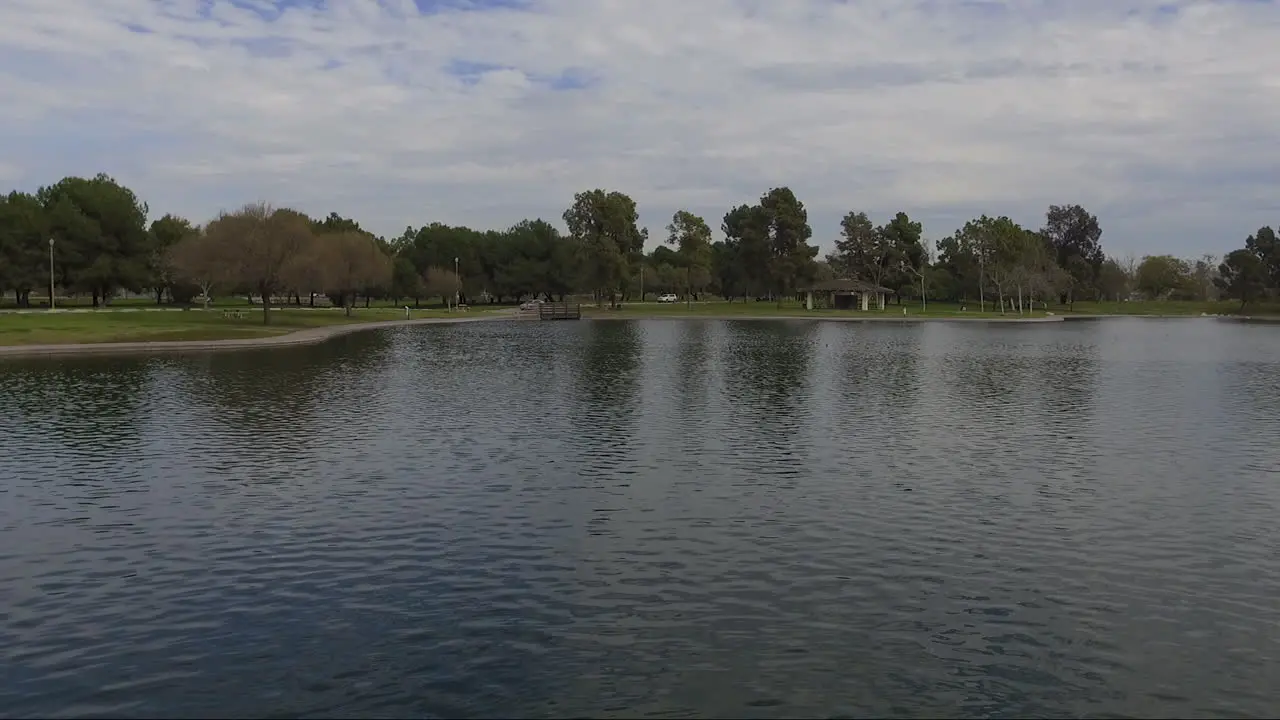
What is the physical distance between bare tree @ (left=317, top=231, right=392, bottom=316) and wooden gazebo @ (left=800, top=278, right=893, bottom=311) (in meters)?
66.1

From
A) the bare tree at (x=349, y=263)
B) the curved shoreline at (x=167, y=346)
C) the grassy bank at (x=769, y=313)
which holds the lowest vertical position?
the curved shoreline at (x=167, y=346)

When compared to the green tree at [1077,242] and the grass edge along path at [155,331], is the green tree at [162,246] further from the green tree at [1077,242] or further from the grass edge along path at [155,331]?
the green tree at [1077,242]

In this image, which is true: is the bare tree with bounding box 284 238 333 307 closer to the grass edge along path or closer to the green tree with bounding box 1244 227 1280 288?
the grass edge along path

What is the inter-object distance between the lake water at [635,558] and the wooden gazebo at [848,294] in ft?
360

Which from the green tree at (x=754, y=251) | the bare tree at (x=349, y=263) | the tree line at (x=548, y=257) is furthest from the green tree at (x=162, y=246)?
the green tree at (x=754, y=251)

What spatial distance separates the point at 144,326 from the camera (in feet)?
241

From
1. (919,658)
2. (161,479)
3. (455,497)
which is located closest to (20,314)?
(161,479)

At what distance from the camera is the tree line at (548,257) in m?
106

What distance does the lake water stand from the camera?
445 inches

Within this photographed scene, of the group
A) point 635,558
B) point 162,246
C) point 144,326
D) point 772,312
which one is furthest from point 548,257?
point 635,558

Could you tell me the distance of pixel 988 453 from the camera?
85.5 feet

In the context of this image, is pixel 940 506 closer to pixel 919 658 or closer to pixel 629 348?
pixel 919 658

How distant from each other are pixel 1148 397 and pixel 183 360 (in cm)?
4886

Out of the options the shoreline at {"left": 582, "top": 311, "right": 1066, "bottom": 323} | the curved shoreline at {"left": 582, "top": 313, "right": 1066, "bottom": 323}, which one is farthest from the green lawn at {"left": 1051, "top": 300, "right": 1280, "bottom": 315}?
the curved shoreline at {"left": 582, "top": 313, "right": 1066, "bottom": 323}
